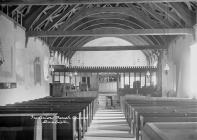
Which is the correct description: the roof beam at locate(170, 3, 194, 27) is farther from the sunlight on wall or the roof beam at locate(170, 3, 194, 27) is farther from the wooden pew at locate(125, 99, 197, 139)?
the wooden pew at locate(125, 99, 197, 139)

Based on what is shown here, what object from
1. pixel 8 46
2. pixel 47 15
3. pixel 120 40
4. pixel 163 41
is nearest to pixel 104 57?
pixel 120 40

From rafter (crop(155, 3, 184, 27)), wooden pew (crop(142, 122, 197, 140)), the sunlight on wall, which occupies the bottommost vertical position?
wooden pew (crop(142, 122, 197, 140))

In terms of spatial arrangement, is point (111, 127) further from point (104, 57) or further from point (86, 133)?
point (104, 57)

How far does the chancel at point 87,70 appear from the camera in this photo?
570cm

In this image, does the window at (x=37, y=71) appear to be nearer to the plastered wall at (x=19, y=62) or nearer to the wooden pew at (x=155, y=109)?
the plastered wall at (x=19, y=62)

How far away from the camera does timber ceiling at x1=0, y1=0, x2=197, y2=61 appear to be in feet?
38.1

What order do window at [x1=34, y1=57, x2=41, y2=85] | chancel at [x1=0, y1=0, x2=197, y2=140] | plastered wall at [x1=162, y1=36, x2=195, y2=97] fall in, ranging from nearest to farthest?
chancel at [x1=0, y1=0, x2=197, y2=140]
plastered wall at [x1=162, y1=36, x2=195, y2=97]
window at [x1=34, y1=57, x2=41, y2=85]

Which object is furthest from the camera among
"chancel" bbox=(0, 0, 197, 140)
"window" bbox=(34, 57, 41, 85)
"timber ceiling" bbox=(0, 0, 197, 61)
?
"window" bbox=(34, 57, 41, 85)

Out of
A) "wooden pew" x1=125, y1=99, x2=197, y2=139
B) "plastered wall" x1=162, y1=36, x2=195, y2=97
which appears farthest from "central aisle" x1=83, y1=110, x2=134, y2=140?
"plastered wall" x1=162, y1=36, x2=195, y2=97

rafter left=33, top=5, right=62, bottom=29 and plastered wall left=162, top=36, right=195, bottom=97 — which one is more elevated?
rafter left=33, top=5, right=62, bottom=29

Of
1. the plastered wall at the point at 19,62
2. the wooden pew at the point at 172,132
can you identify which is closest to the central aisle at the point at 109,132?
the plastered wall at the point at 19,62

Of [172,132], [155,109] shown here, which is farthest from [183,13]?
[172,132]

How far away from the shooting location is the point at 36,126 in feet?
17.0

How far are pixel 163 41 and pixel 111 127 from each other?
358 inches
